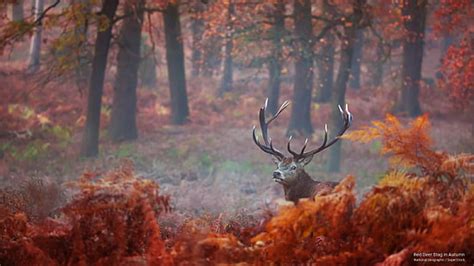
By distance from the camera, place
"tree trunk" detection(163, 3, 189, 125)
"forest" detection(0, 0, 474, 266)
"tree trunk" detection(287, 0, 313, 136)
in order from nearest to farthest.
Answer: "forest" detection(0, 0, 474, 266), "tree trunk" detection(287, 0, 313, 136), "tree trunk" detection(163, 3, 189, 125)

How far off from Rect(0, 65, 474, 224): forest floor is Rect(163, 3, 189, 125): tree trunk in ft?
1.77

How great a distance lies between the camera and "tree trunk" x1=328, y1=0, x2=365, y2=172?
1706 cm

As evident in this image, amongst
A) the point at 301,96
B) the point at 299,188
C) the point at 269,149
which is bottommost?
the point at 299,188

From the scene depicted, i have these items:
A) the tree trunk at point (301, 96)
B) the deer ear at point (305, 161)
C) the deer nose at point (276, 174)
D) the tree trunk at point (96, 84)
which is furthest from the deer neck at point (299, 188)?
the tree trunk at point (301, 96)

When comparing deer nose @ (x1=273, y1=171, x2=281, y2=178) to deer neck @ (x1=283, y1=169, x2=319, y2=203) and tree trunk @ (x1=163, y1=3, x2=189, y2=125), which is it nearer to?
deer neck @ (x1=283, y1=169, x2=319, y2=203)

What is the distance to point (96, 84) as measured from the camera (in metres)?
16.8

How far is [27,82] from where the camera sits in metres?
22.9

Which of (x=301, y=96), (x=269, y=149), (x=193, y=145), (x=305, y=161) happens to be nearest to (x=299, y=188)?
(x=305, y=161)

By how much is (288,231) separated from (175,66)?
57.7 feet

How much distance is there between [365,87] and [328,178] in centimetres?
1367

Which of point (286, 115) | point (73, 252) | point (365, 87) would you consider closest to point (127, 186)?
point (73, 252)

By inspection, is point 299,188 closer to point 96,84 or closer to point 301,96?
point 96,84

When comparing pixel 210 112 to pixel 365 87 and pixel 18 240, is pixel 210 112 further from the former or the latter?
pixel 18 240

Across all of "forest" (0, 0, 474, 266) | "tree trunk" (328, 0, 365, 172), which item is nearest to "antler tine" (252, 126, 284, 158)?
"forest" (0, 0, 474, 266)
